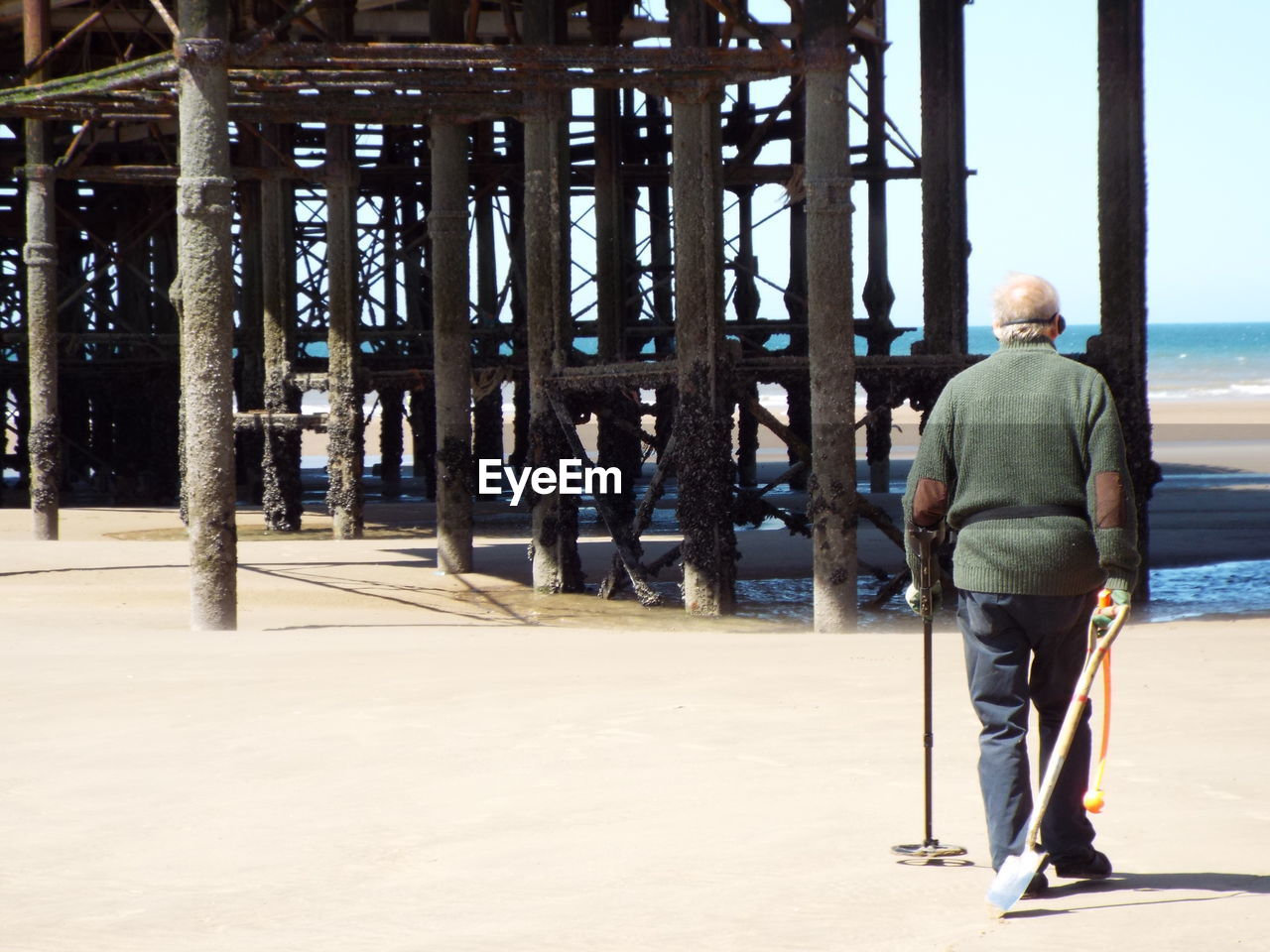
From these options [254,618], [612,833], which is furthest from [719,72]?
[612,833]

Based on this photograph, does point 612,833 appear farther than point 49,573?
No

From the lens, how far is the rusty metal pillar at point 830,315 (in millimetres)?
10797

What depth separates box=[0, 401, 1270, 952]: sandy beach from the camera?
Answer: 4422mm

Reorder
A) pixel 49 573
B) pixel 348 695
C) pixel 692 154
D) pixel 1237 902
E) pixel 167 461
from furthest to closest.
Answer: pixel 167 461
pixel 49 573
pixel 692 154
pixel 348 695
pixel 1237 902

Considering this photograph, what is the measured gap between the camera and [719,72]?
11734mm

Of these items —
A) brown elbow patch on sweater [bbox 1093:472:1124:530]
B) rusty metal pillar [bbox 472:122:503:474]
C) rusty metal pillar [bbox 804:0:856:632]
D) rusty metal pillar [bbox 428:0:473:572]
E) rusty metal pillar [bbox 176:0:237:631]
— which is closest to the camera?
brown elbow patch on sweater [bbox 1093:472:1124:530]

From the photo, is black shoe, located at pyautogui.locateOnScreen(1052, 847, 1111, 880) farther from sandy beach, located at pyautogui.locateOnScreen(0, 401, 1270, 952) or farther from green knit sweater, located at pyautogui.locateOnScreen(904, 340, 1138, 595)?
green knit sweater, located at pyautogui.locateOnScreen(904, 340, 1138, 595)

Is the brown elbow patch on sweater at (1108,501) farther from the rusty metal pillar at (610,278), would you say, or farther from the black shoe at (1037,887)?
the rusty metal pillar at (610,278)

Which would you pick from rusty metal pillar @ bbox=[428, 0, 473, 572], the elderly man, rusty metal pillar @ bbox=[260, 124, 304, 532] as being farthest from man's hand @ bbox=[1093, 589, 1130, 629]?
rusty metal pillar @ bbox=[260, 124, 304, 532]

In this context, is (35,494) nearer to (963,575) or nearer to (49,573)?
(49,573)

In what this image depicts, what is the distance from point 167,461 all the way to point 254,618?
13339 millimetres

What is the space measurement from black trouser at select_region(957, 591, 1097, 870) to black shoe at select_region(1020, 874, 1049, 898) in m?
0.10

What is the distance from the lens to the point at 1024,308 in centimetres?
470

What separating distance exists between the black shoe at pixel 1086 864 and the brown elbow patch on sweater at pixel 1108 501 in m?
0.95
